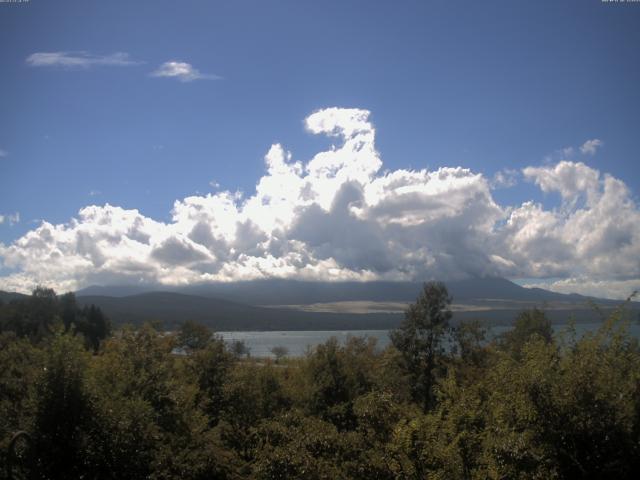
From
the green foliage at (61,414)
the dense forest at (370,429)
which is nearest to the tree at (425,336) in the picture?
the dense forest at (370,429)

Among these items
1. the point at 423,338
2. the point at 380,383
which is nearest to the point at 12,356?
the point at 380,383

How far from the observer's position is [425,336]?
38.2 metres

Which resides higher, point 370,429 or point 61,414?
point 61,414

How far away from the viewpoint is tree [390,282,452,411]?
37.9 metres

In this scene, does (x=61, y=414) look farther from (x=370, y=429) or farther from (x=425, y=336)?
(x=425, y=336)

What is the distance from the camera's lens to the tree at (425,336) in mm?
37906

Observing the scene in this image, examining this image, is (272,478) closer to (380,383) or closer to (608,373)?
(608,373)

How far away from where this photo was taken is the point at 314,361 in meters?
31.1

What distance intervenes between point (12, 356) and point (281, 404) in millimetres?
13132

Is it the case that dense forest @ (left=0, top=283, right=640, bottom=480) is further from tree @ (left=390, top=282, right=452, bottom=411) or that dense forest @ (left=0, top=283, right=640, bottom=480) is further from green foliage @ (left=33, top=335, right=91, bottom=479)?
tree @ (left=390, top=282, right=452, bottom=411)

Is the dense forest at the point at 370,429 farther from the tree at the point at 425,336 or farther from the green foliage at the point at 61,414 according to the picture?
the tree at the point at 425,336

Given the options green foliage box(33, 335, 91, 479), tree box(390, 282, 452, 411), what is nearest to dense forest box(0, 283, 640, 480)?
green foliage box(33, 335, 91, 479)

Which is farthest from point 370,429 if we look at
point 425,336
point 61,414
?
point 425,336

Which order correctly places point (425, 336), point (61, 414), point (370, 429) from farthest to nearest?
point (425, 336) → point (61, 414) → point (370, 429)
